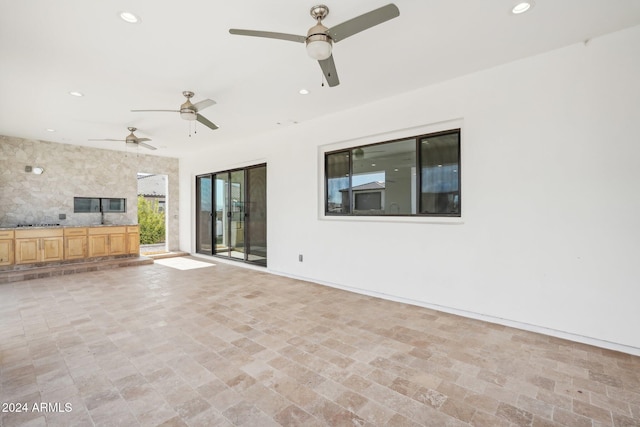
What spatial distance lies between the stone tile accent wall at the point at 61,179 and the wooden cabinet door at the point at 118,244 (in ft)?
2.60

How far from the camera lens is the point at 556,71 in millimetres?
2887

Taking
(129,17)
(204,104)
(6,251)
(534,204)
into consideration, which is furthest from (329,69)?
(6,251)

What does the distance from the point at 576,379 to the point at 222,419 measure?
8.42 ft

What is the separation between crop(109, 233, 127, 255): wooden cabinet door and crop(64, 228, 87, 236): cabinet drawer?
497mm

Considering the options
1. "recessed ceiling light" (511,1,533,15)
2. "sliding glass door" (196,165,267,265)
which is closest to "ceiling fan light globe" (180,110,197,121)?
"sliding glass door" (196,165,267,265)

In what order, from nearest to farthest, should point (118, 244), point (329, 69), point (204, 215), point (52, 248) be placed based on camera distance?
1. point (329, 69)
2. point (52, 248)
3. point (118, 244)
4. point (204, 215)

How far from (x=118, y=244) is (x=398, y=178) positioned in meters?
6.52

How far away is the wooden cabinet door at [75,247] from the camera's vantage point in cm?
609

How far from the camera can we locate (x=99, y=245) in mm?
6508

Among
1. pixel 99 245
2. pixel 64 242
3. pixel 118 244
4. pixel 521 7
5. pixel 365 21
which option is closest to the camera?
pixel 365 21

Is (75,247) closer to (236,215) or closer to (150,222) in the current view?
(236,215)

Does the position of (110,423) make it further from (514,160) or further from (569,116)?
(569,116)

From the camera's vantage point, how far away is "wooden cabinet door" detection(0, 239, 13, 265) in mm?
5418

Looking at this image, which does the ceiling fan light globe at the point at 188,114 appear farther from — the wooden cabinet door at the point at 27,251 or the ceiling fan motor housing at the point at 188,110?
the wooden cabinet door at the point at 27,251
